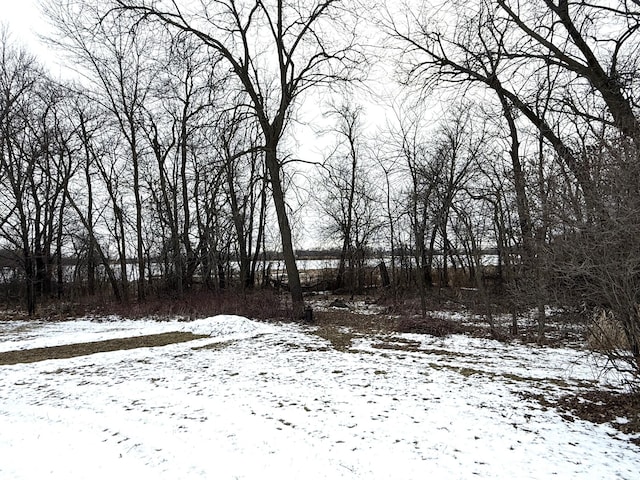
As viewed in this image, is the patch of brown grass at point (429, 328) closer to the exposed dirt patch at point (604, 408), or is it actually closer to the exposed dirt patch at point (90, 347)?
the exposed dirt patch at point (604, 408)

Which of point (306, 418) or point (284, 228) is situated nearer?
point (306, 418)

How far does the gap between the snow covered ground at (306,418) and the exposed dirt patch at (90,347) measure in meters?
0.71

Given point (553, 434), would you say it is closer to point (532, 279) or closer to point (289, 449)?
point (289, 449)

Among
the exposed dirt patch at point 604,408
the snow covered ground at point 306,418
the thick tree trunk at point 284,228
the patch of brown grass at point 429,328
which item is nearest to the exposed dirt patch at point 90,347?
the snow covered ground at point 306,418

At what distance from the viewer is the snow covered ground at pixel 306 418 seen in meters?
3.17

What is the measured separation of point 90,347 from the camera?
873cm

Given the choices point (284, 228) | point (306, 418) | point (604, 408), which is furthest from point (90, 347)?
point (604, 408)

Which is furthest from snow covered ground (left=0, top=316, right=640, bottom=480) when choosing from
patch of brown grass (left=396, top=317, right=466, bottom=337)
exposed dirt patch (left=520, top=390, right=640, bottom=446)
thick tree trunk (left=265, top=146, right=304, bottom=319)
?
thick tree trunk (left=265, top=146, right=304, bottom=319)

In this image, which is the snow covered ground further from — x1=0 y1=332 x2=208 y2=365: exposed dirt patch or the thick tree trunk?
the thick tree trunk

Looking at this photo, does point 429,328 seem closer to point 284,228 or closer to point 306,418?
point 284,228

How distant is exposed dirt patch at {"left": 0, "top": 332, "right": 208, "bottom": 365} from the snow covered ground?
2.32 ft

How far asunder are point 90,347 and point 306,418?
666cm

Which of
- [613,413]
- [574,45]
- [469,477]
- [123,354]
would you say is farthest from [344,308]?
[469,477]

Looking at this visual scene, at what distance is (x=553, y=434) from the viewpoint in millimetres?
3688
